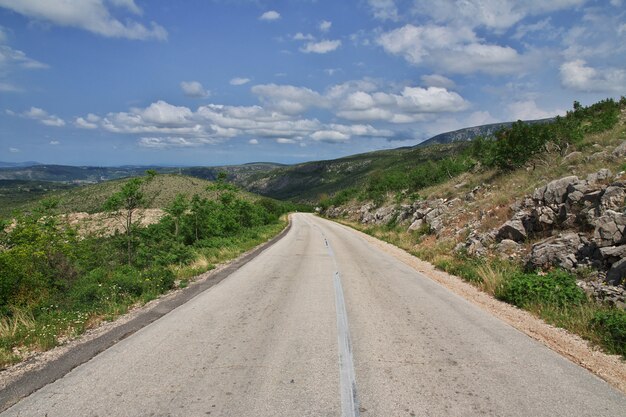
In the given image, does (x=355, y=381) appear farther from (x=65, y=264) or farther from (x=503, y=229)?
(x=65, y=264)

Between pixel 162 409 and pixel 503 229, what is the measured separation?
14.4 m

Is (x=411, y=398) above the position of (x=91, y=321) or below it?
above

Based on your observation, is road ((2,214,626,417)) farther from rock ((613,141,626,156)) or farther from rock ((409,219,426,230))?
Answer: rock ((409,219,426,230))

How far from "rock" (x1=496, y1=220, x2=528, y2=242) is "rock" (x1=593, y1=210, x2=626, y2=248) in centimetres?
404

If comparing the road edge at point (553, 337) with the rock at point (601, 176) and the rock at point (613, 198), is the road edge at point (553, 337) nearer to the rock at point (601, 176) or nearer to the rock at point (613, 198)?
the rock at point (613, 198)

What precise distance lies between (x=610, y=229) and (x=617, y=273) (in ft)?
5.35

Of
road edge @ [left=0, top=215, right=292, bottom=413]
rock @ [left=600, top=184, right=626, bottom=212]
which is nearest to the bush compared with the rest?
rock @ [left=600, top=184, right=626, bottom=212]

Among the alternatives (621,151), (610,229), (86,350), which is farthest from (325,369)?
(621,151)

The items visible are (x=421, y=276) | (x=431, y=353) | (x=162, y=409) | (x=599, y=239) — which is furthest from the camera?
(x=421, y=276)

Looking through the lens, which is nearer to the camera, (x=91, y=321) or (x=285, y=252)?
(x=91, y=321)

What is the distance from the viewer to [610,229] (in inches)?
394

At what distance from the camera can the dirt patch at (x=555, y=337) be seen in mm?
5763

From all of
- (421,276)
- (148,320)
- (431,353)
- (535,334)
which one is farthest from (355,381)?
(421,276)

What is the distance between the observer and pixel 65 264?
1492 cm
